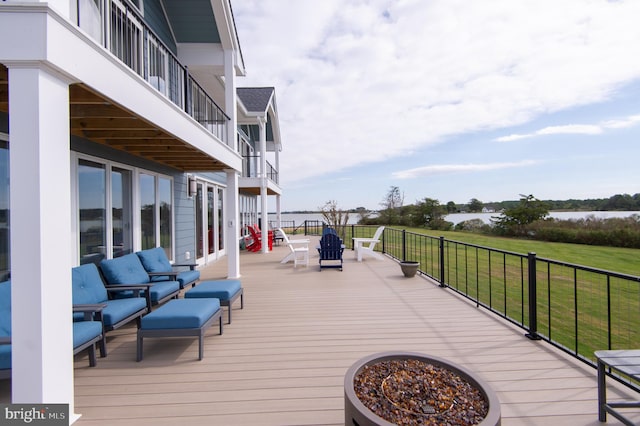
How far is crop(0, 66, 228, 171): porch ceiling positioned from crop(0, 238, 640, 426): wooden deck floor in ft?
8.39

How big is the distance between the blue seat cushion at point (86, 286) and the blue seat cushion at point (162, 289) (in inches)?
22.6

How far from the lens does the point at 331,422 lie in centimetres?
222

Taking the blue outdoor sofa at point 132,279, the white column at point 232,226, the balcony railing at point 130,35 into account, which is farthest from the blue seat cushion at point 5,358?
the white column at point 232,226

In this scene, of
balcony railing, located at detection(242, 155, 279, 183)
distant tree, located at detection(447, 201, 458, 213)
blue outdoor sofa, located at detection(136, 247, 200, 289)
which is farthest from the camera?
distant tree, located at detection(447, 201, 458, 213)

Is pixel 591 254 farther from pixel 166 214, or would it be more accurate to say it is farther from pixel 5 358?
pixel 5 358

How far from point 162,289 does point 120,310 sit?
106 cm

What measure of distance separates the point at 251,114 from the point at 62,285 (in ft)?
35.2

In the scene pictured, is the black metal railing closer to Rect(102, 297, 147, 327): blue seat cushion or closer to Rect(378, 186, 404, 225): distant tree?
Rect(102, 297, 147, 327): blue seat cushion

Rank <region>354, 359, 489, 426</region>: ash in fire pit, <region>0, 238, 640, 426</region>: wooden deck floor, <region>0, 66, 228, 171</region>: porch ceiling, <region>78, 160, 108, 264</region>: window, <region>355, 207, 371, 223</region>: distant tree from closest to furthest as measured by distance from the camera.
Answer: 1. <region>354, 359, 489, 426</region>: ash in fire pit
2. <region>0, 238, 640, 426</region>: wooden deck floor
3. <region>0, 66, 228, 171</region>: porch ceiling
4. <region>78, 160, 108, 264</region>: window
5. <region>355, 207, 371, 223</region>: distant tree

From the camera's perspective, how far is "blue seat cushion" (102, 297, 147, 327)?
11.3 feet

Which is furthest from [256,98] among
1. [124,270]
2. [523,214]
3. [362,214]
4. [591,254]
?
[523,214]

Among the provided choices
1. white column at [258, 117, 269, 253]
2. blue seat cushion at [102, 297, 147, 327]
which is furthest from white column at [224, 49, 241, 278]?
white column at [258, 117, 269, 253]

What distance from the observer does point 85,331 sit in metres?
3.01

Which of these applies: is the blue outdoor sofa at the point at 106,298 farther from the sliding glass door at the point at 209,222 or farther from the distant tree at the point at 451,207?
the distant tree at the point at 451,207
